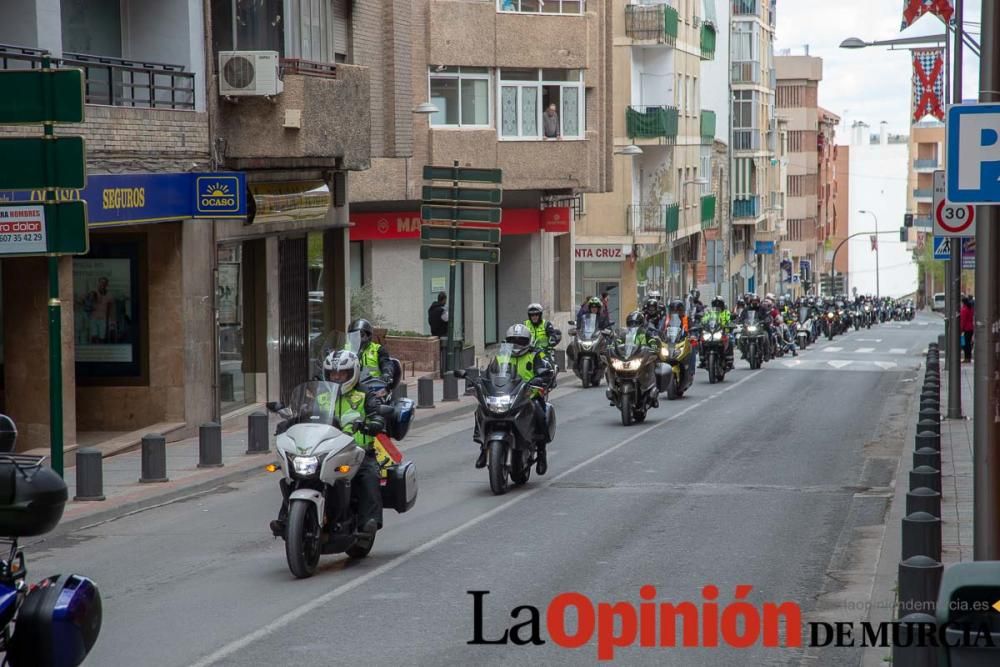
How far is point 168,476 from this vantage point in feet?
56.3

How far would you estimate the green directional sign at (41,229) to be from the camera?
13680 mm

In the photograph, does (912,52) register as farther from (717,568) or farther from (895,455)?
(717,568)

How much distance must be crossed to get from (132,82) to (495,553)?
11743mm

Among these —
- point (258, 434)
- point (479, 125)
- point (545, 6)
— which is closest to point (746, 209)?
point (545, 6)

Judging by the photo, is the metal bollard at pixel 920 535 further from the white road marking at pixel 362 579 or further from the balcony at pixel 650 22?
the balcony at pixel 650 22

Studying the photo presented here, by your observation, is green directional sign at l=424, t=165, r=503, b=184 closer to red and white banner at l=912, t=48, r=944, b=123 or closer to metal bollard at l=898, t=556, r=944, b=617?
red and white banner at l=912, t=48, r=944, b=123

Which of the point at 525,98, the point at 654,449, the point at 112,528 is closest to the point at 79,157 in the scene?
the point at 112,528

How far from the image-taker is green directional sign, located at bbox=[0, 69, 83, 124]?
1374 cm

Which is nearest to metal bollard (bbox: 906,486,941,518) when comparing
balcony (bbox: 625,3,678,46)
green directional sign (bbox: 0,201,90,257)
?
green directional sign (bbox: 0,201,90,257)

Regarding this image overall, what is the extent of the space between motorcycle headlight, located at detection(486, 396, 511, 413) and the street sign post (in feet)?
13.2

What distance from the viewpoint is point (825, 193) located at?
445 ft

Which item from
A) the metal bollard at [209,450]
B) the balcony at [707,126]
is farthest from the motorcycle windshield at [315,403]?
the balcony at [707,126]

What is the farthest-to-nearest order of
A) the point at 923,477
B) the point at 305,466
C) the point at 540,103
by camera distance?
the point at 540,103
the point at 923,477
the point at 305,466
